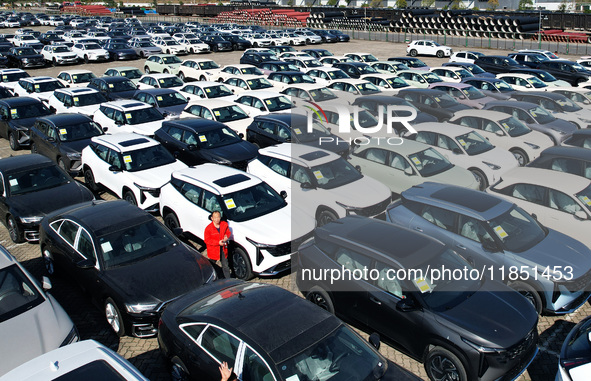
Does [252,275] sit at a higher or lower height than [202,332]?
lower

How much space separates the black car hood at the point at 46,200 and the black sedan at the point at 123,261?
1225mm

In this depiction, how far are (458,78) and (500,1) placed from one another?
72530 mm

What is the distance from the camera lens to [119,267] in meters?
7.66

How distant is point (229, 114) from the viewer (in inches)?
637

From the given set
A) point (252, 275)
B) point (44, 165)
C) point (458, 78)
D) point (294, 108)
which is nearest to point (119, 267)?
point (252, 275)

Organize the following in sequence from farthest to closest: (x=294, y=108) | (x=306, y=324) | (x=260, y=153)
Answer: (x=294, y=108)
(x=260, y=153)
(x=306, y=324)

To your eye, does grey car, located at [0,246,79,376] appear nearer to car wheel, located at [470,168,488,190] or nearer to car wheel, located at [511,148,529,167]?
car wheel, located at [470,168,488,190]

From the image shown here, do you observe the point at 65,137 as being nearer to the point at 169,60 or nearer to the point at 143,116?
the point at 143,116

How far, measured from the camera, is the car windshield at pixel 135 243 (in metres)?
7.78

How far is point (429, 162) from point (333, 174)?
2430 mm

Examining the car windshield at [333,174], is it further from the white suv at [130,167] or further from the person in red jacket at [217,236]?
the white suv at [130,167]

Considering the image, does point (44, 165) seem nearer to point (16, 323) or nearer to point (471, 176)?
point (16, 323)

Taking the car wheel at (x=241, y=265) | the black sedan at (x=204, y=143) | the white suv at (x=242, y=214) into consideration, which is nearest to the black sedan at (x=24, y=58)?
the black sedan at (x=204, y=143)

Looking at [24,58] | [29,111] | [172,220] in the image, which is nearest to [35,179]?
[172,220]
